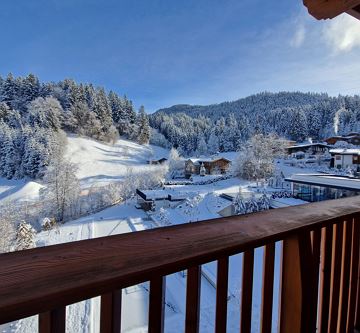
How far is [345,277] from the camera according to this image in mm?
1233

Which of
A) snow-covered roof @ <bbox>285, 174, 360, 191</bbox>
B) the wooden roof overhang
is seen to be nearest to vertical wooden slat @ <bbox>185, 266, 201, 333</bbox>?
the wooden roof overhang

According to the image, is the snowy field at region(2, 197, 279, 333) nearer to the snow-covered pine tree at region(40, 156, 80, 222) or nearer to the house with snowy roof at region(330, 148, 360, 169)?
the snow-covered pine tree at region(40, 156, 80, 222)

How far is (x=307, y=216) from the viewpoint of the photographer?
0.96 meters

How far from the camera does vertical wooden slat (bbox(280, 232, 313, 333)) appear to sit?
2.94 ft

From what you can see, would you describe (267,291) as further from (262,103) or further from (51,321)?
(262,103)

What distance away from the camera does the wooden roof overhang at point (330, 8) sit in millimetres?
1201

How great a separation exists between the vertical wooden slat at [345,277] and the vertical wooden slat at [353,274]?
0.18 feet

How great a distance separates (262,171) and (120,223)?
1326cm

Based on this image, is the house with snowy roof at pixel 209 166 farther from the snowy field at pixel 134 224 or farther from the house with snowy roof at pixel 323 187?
the house with snowy roof at pixel 323 187

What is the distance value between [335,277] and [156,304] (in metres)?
0.98

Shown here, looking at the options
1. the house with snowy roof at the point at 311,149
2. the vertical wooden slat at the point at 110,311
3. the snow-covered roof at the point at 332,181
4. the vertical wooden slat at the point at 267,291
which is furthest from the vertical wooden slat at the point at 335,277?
the house with snowy roof at the point at 311,149

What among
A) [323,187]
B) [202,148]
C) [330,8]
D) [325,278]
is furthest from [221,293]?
[202,148]

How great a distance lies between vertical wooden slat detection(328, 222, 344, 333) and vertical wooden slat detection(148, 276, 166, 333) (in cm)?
91

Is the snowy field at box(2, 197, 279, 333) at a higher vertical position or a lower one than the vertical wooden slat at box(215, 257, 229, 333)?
lower
